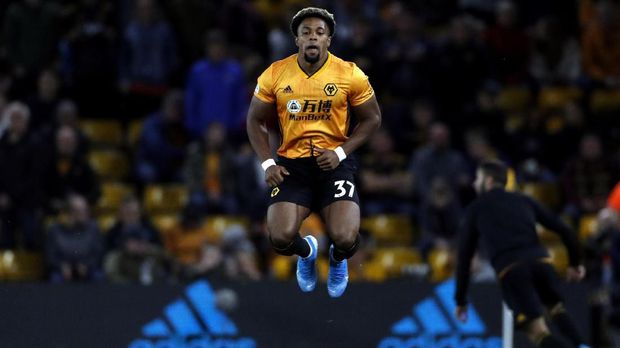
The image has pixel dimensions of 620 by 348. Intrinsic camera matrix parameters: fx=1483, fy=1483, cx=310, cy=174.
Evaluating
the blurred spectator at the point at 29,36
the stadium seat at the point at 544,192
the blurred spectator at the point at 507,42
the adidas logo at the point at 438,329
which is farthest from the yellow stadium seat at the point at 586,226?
the blurred spectator at the point at 29,36

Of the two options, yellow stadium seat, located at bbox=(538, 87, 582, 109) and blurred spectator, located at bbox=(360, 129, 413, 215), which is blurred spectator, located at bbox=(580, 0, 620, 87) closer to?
yellow stadium seat, located at bbox=(538, 87, 582, 109)

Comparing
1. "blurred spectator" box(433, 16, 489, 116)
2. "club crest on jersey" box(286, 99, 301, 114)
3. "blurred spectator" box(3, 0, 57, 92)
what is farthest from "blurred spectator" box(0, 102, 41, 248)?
"club crest on jersey" box(286, 99, 301, 114)

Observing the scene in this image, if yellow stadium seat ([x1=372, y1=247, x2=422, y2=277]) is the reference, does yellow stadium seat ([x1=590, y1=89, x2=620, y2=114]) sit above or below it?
above

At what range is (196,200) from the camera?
16.5m

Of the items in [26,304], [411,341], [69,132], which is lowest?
[411,341]

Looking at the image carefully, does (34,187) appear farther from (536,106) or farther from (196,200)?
(536,106)

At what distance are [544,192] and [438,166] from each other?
150cm

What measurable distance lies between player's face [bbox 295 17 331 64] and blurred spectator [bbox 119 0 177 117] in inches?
280

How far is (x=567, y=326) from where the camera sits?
493 inches

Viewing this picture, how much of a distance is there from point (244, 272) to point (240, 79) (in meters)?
2.43

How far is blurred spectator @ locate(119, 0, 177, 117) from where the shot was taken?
57.5 feet

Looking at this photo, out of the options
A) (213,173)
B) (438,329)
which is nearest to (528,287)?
(438,329)

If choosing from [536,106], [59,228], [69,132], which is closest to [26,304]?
[59,228]

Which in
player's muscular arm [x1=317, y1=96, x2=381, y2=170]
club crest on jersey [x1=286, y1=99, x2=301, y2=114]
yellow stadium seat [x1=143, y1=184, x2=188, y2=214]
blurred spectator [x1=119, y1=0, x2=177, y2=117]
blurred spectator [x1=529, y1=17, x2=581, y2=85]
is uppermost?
blurred spectator [x1=119, y1=0, x2=177, y2=117]
